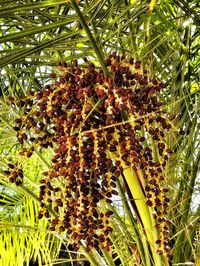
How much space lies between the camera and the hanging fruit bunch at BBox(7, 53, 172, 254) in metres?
1.14

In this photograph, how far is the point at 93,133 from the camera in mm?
1160

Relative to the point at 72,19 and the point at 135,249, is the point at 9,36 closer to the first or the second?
the point at 72,19

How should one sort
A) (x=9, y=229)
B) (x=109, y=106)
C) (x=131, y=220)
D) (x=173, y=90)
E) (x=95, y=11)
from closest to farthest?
(x=109, y=106) → (x=95, y=11) → (x=131, y=220) → (x=173, y=90) → (x=9, y=229)

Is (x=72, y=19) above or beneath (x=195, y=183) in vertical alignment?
above

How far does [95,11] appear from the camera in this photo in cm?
123

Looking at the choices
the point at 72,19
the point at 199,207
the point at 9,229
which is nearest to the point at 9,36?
the point at 72,19

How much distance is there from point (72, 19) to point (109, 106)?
235 millimetres

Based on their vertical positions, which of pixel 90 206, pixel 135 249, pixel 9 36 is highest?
pixel 9 36

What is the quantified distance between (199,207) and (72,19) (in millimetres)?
789

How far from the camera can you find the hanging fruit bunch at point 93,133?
114 cm

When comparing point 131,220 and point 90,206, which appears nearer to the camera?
point 90,206

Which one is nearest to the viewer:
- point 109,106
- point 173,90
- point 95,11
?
point 109,106

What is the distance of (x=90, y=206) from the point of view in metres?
1.19

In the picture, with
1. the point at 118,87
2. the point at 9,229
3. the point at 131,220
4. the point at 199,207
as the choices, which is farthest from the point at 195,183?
the point at 9,229
